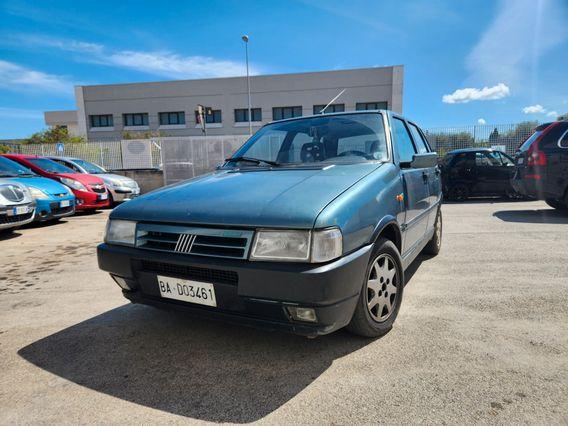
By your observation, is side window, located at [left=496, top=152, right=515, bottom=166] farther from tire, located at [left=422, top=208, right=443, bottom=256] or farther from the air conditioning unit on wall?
the air conditioning unit on wall

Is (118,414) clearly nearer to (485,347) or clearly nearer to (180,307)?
(180,307)

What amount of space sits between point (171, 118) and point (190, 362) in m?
40.9

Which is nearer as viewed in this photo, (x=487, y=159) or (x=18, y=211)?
(x=18, y=211)

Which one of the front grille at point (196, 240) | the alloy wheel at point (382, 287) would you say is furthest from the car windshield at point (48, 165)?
the alloy wheel at point (382, 287)

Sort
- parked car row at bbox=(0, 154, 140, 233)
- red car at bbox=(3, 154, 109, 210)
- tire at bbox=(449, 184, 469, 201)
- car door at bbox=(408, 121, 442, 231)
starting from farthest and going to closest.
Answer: tire at bbox=(449, 184, 469, 201)
red car at bbox=(3, 154, 109, 210)
parked car row at bbox=(0, 154, 140, 233)
car door at bbox=(408, 121, 442, 231)

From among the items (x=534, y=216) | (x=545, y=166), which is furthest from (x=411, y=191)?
(x=534, y=216)

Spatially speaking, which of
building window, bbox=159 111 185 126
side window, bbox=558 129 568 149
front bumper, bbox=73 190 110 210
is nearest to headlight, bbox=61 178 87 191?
front bumper, bbox=73 190 110 210

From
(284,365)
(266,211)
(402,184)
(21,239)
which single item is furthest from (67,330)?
(21,239)

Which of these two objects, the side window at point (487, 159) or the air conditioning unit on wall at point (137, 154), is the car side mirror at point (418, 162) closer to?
the side window at point (487, 159)

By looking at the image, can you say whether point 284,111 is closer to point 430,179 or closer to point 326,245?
point 430,179

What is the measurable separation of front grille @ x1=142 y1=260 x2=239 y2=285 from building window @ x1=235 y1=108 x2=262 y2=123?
1454 inches

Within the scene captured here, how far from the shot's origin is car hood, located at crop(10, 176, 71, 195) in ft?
23.0

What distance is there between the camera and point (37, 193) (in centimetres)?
702

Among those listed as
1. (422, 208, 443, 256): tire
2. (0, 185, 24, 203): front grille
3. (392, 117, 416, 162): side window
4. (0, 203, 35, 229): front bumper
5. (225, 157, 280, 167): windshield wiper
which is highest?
(392, 117, 416, 162): side window
